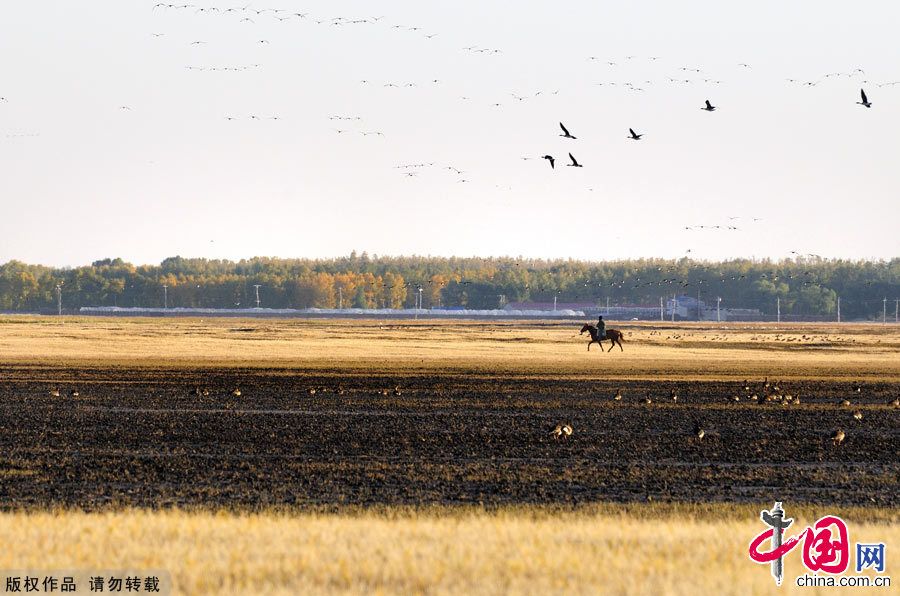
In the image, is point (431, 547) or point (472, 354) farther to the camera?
point (472, 354)

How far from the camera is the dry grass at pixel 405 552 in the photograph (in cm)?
1309

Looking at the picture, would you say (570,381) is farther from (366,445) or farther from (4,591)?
(4,591)

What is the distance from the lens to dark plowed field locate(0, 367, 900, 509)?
72.3 feet

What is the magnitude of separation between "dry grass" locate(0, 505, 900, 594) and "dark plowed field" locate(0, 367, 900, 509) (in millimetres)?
3426

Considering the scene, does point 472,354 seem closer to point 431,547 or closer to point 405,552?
point 431,547

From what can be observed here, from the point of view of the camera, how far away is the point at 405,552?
48.2 ft

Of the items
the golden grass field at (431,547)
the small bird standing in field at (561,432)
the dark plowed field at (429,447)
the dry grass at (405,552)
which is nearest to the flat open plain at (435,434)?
the dark plowed field at (429,447)

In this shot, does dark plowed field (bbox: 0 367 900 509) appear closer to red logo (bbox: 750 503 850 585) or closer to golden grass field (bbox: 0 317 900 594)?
golden grass field (bbox: 0 317 900 594)

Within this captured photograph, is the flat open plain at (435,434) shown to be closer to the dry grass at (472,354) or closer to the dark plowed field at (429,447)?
the dark plowed field at (429,447)

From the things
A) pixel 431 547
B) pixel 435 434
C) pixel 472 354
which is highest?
pixel 431 547

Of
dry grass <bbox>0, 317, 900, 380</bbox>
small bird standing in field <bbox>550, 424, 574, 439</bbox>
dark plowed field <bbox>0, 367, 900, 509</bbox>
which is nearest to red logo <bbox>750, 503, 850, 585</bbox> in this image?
dark plowed field <bbox>0, 367, 900, 509</bbox>

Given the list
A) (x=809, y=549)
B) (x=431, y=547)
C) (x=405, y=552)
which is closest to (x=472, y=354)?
(x=431, y=547)

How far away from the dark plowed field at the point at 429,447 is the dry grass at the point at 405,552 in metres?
3.43

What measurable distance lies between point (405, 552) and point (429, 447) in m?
13.8
